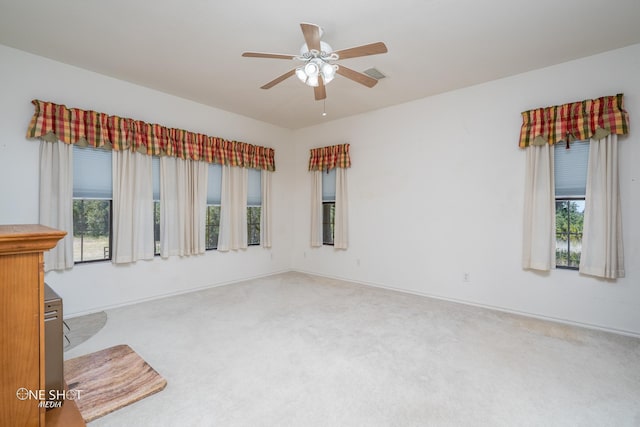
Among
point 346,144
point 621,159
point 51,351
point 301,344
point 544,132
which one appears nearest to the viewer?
point 51,351

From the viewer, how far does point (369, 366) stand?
2434mm

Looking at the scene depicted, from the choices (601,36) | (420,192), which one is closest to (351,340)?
(420,192)

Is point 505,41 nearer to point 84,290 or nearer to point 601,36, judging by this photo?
point 601,36

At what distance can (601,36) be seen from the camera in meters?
2.87

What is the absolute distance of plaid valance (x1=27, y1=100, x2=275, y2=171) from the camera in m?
3.29

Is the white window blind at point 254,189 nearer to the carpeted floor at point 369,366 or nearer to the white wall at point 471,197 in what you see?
the white wall at point 471,197

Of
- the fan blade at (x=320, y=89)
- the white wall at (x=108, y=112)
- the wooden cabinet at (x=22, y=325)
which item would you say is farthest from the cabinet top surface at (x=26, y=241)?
the white wall at (x=108, y=112)

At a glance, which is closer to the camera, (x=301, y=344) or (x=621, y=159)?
(x=301, y=344)

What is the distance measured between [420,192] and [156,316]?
3991 millimetres

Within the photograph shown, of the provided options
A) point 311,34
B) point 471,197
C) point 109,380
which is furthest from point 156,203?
point 471,197

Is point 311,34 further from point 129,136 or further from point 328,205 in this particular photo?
point 328,205

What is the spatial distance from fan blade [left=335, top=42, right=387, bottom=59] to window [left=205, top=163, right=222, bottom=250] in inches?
129

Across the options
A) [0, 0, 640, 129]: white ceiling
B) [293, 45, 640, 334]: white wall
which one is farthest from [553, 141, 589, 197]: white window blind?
Answer: [0, 0, 640, 129]: white ceiling

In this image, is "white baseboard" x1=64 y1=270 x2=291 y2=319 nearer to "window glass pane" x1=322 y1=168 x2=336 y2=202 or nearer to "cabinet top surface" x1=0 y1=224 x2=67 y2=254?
"window glass pane" x1=322 y1=168 x2=336 y2=202
